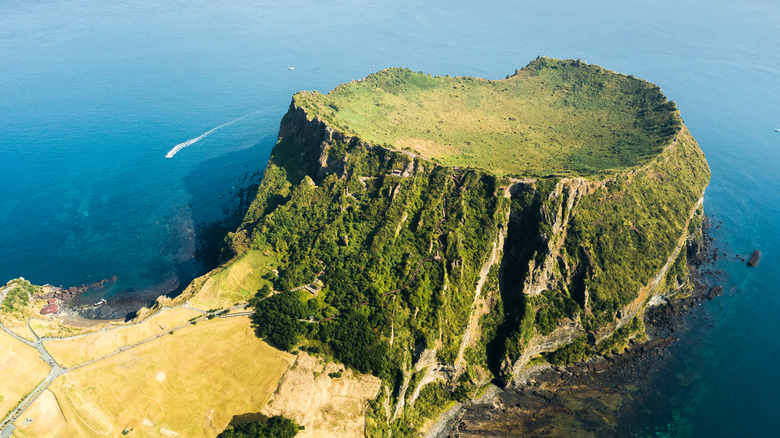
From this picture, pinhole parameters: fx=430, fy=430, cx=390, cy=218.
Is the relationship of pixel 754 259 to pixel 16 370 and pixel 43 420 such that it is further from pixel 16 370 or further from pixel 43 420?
pixel 16 370

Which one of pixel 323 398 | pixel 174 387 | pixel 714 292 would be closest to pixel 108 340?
pixel 174 387

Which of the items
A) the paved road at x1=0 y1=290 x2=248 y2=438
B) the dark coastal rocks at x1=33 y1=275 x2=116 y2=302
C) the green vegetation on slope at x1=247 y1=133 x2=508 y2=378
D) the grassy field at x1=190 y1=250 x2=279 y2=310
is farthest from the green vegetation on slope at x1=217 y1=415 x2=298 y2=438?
the dark coastal rocks at x1=33 y1=275 x2=116 y2=302

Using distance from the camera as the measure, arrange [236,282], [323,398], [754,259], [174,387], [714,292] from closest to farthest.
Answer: [174,387]
[323,398]
[236,282]
[714,292]
[754,259]

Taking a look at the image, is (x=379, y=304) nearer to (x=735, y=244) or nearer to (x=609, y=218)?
(x=609, y=218)

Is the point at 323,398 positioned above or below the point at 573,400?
above

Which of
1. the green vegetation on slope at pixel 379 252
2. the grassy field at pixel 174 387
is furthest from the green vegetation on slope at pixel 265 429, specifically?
the green vegetation on slope at pixel 379 252

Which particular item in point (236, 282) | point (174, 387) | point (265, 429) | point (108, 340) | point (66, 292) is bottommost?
point (66, 292)

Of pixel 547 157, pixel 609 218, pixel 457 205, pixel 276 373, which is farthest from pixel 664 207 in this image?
pixel 276 373
